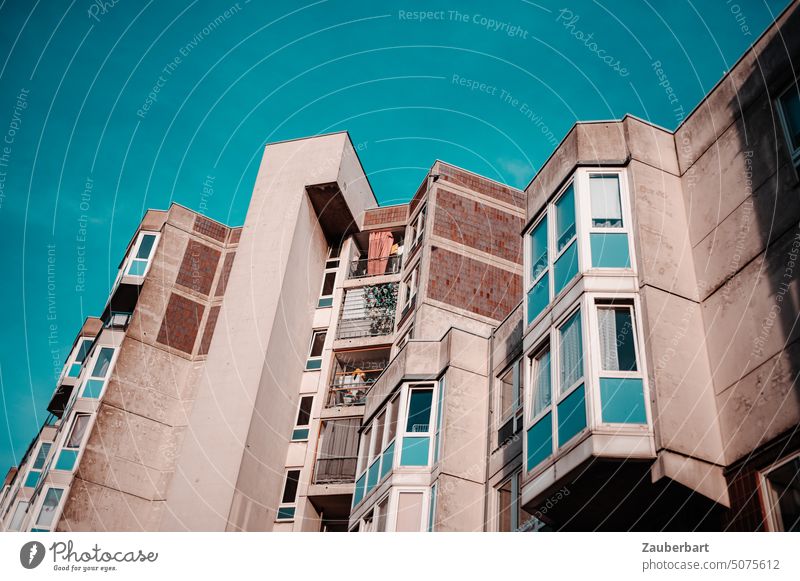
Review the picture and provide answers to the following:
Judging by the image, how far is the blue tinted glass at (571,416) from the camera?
12.7 m

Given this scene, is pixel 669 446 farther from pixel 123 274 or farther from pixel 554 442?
pixel 123 274

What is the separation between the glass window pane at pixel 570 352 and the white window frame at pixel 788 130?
4.15 meters

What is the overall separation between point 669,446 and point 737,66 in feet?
23.9

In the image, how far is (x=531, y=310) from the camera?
16234 mm

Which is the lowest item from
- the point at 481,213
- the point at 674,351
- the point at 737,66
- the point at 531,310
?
the point at 674,351

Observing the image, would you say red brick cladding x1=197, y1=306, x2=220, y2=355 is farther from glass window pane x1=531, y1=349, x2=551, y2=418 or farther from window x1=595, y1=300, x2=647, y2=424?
window x1=595, y1=300, x2=647, y2=424

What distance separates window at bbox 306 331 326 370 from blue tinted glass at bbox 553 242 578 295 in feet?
59.2

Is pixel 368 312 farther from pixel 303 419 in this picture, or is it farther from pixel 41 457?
pixel 41 457

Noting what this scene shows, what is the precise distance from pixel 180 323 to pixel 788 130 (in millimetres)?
26670

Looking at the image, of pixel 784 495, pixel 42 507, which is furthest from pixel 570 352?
pixel 42 507

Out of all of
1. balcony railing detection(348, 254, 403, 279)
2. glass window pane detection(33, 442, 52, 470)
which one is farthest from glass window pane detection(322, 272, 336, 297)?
glass window pane detection(33, 442, 52, 470)

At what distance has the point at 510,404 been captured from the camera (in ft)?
63.7

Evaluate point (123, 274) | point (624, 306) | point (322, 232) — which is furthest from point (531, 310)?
point (123, 274)

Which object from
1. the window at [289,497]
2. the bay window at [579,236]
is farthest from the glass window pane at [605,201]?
the window at [289,497]
